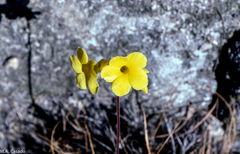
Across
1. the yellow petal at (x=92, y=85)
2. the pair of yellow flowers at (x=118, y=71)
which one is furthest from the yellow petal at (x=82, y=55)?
the yellow petal at (x=92, y=85)

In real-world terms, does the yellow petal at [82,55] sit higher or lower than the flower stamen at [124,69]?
higher

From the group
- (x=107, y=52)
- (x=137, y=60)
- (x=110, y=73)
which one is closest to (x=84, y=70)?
(x=110, y=73)

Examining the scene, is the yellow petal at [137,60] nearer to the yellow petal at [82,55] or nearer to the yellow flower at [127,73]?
the yellow flower at [127,73]

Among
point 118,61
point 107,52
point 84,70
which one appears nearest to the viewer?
point 118,61

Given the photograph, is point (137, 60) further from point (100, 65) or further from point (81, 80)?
point (81, 80)

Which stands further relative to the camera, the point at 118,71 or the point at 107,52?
the point at 107,52

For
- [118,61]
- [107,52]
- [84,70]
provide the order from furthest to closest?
[107,52] → [84,70] → [118,61]

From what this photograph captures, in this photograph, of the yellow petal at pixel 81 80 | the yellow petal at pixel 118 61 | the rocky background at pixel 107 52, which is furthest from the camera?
the rocky background at pixel 107 52

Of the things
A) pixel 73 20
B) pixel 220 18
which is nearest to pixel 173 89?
pixel 220 18

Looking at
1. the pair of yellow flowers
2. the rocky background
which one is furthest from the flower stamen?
the rocky background

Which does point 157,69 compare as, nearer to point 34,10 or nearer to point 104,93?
point 104,93
